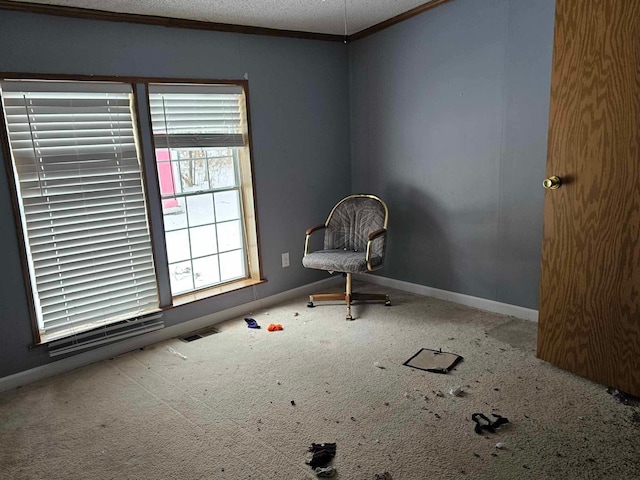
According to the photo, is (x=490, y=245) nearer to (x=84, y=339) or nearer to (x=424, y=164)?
(x=424, y=164)

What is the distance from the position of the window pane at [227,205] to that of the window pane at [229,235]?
5 cm

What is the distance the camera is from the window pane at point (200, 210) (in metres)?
3.57

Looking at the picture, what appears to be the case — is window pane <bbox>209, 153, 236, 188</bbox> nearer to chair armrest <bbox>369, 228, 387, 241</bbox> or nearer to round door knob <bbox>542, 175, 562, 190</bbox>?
chair armrest <bbox>369, 228, 387, 241</bbox>

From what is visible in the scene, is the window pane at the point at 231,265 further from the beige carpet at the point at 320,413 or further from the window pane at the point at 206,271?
the beige carpet at the point at 320,413

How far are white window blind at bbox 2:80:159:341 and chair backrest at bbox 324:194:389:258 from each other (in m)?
1.50

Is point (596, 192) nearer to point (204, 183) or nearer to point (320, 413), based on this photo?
point (320, 413)

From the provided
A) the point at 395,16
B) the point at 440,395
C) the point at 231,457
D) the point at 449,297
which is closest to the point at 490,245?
the point at 449,297

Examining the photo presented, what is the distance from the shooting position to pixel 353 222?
3992 mm

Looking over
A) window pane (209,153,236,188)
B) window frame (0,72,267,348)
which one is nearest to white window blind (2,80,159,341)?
window frame (0,72,267,348)

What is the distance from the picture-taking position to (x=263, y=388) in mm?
2637

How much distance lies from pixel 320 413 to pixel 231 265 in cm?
182

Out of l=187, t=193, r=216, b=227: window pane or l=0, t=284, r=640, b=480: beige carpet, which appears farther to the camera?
l=187, t=193, r=216, b=227: window pane

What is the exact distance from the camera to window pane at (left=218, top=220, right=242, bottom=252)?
378 centimetres

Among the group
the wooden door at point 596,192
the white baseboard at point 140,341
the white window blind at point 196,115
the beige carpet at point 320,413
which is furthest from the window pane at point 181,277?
the wooden door at point 596,192
